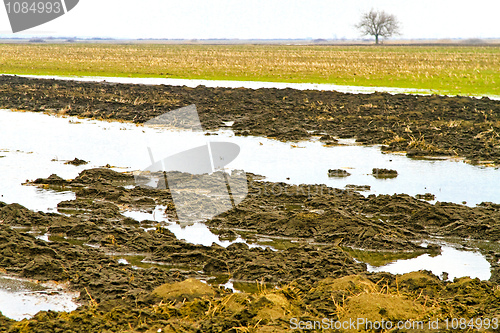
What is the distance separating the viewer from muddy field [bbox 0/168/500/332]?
5215 mm

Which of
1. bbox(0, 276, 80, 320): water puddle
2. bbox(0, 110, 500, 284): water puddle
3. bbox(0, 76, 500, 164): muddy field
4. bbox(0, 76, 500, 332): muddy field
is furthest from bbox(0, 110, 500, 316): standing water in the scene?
bbox(0, 276, 80, 320): water puddle

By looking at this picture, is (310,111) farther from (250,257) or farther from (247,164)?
(250,257)

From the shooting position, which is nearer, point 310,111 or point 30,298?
point 30,298

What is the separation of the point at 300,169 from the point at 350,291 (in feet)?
24.5

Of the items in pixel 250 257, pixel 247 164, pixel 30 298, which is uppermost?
pixel 30 298

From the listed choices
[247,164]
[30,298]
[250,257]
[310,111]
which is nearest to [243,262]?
[250,257]

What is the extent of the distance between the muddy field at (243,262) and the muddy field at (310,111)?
248 inches

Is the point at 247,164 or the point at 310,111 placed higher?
the point at 247,164

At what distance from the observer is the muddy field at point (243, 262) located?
5.21 metres

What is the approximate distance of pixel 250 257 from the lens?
24.4 feet

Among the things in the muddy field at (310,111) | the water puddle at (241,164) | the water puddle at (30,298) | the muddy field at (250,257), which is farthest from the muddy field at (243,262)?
the muddy field at (310,111)

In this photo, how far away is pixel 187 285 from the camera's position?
6.06m

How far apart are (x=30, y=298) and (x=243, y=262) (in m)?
2.75

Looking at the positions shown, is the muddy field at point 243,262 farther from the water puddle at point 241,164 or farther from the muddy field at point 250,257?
the water puddle at point 241,164
